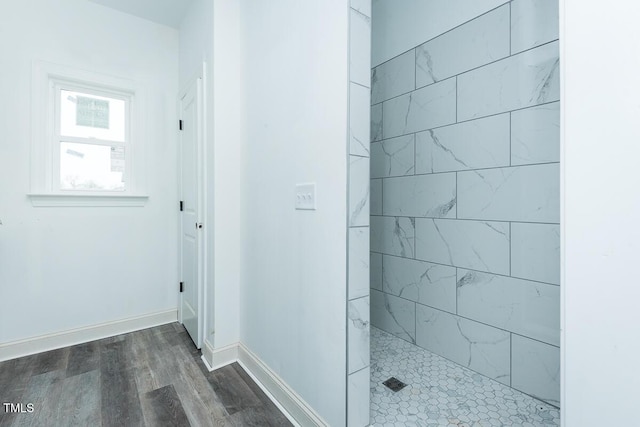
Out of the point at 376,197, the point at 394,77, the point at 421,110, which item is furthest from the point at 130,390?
the point at 394,77

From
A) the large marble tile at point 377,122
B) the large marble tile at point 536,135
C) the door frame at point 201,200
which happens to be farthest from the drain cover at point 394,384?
the large marble tile at point 377,122

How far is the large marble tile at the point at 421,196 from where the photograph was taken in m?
2.03

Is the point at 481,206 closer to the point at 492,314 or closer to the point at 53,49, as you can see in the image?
the point at 492,314

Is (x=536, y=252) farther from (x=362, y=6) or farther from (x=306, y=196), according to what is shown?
(x=362, y=6)

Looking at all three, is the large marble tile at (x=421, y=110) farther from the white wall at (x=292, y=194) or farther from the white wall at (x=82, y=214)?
the white wall at (x=82, y=214)

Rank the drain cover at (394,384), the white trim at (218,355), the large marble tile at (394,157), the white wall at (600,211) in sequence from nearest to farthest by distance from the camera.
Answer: the white wall at (600,211)
the drain cover at (394,384)
the white trim at (218,355)
the large marble tile at (394,157)

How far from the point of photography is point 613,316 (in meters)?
0.66

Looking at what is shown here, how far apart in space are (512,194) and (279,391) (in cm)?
172

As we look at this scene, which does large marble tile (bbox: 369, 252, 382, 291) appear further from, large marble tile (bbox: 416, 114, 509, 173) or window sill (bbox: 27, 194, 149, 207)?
window sill (bbox: 27, 194, 149, 207)

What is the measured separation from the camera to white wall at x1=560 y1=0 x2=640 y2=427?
64 centimetres

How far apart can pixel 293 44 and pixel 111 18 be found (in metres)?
2.11

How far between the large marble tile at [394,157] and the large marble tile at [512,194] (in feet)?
1.42

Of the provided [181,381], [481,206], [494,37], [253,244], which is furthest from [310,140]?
[181,381]

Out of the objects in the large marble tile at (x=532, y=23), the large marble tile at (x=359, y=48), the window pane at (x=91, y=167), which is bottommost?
the window pane at (x=91, y=167)
